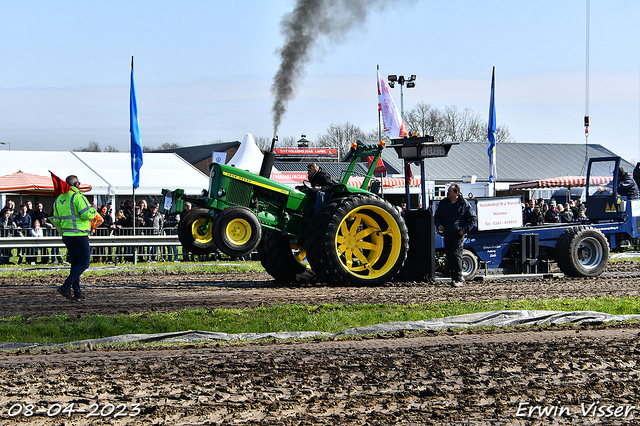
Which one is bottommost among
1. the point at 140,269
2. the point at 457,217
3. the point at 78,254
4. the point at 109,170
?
the point at 140,269

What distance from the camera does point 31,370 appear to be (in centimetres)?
604

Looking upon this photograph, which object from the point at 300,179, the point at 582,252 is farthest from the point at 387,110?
the point at 582,252

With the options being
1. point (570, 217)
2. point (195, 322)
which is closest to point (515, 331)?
point (195, 322)

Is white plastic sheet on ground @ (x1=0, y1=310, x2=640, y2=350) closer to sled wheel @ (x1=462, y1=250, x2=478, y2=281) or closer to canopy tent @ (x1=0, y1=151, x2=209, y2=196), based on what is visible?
sled wheel @ (x1=462, y1=250, x2=478, y2=281)

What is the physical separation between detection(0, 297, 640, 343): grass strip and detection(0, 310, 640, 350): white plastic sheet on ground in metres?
0.38

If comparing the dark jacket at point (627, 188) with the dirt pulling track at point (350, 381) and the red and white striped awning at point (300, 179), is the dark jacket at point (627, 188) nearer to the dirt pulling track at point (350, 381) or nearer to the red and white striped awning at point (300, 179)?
the dirt pulling track at point (350, 381)

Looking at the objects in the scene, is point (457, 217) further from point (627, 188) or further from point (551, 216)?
point (551, 216)

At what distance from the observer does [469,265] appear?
14.1 meters

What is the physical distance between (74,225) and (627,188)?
10.8m

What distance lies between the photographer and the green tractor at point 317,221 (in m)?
12.4

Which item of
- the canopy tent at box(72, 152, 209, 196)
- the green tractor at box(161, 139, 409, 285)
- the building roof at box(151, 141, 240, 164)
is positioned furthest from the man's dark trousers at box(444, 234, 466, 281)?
the building roof at box(151, 141, 240, 164)

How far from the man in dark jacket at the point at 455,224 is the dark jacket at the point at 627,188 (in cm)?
438

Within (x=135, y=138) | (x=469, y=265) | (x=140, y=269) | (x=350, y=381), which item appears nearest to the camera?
(x=350, y=381)

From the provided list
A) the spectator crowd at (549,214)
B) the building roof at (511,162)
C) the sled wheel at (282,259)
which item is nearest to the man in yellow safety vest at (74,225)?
the sled wheel at (282,259)
